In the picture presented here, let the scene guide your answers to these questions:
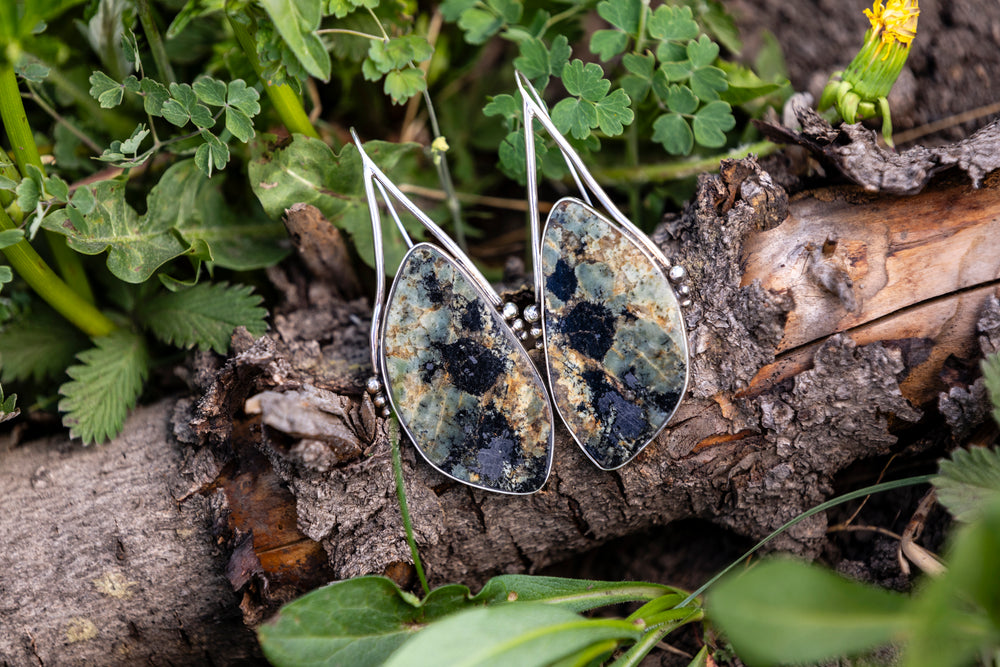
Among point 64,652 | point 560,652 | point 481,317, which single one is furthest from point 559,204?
point 64,652

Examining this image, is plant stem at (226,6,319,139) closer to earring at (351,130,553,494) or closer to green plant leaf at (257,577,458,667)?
earring at (351,130,553,494)

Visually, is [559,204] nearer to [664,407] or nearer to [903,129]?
[664,407]

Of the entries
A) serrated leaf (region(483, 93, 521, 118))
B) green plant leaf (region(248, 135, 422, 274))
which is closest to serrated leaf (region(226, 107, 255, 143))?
green plant leaf (region(248, 135, 422, 274))

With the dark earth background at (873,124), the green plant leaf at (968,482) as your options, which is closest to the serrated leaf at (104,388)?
the dark earth background at (873,124)

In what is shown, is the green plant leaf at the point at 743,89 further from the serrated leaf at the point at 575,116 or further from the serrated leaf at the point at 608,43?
the serrated leaf at the point at 575,116

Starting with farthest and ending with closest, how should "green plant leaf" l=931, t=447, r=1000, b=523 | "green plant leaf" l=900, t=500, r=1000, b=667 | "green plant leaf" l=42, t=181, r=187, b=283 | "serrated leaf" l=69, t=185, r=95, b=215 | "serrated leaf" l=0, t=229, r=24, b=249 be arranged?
1. "green plant leaf" l=42, t=181, r=187, b=283
2. "serrated leaf" l=69, t=185, r=95, b=215
3. "serrated leaf" l=0, t=229, r=24, b=249
4. "green plant leaf" l=931, t=447, r=1000, b=523
5. "green plant leaf" l=900, t=500, r=1000, b=667
